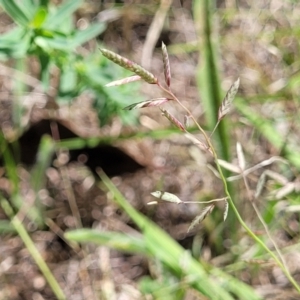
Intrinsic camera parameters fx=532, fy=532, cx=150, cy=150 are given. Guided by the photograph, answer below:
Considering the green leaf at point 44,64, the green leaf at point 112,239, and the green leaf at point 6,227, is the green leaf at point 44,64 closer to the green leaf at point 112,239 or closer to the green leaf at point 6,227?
the green leaf at point 112,239

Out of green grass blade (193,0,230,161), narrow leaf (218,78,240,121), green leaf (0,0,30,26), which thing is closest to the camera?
narrow leaf (218,78,240,121)

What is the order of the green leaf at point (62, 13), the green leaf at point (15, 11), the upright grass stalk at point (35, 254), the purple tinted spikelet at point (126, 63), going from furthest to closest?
the upright grass stalk at point (35, 254) → the green leaf at point (62, 13) → the green leaf at point (15, 11) → the purple tinted spikelet at point (126, 63)

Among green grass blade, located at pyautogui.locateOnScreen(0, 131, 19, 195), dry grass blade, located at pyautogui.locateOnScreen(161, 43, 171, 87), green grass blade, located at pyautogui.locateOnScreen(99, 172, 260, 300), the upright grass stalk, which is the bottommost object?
the upright grass stalk

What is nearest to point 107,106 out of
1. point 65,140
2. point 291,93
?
point 65,140

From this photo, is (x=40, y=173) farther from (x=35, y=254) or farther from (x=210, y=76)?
(x=210, y=76)

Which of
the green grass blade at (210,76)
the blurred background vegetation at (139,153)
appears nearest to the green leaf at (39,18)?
the blurred background vegetation at (139,153)

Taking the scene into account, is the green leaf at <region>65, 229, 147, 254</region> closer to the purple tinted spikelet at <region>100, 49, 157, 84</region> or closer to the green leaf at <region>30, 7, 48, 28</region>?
the green leaf at <region>30, 7, 48, 28</region>

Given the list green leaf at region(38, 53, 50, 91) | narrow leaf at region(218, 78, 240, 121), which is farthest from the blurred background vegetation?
narrow leaf at region(218, 78, 240, 121)

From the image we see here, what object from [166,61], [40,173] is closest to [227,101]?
[166,61]

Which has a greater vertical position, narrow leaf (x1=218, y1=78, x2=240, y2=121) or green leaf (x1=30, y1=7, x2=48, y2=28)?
green leaf (x1=30, y1=7, x2=48, y2=28)
